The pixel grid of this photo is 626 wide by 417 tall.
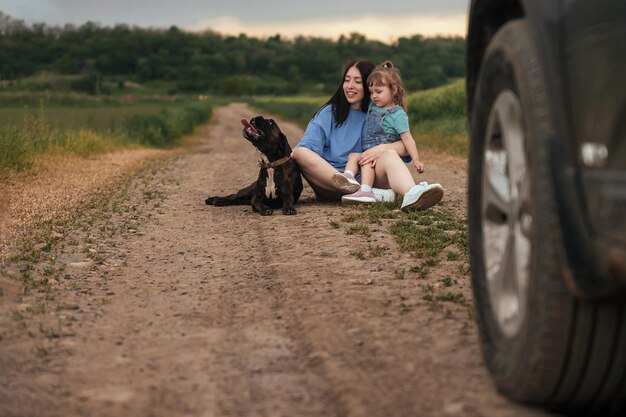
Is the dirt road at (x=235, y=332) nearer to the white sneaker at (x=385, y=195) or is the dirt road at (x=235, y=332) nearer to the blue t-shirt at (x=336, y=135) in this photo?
the white sneaker at (x=385, y=195)

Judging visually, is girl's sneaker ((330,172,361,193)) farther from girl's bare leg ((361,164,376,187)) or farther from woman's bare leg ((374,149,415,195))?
woman's bare leg ((374,149,415,195))

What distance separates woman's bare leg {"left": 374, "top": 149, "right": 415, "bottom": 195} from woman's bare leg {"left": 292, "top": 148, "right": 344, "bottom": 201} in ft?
1.32

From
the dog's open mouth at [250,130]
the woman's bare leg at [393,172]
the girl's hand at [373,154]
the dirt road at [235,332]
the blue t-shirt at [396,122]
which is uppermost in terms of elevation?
the blue t-shirt at [396,122]

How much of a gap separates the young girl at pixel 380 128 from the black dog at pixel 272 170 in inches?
16.5

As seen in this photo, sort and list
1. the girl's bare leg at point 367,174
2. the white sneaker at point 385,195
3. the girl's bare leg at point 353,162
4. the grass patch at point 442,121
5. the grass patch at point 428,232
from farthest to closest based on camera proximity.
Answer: the grass patch at point 442,121, the girl's bare leg at point 353,162, the girl's bare leg at point 367,174, the white sneaker at point 385,195, the grass patch at point 428,232

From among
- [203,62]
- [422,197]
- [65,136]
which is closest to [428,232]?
[422,197]

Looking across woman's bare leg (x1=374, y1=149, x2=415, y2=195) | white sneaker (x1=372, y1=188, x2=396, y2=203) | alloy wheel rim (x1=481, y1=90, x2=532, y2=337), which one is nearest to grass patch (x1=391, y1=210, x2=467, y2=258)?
woman's bare leg (x1=374, y1=149, x2=415, y2=195)

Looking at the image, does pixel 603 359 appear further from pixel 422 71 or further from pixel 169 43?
pixel 169 43

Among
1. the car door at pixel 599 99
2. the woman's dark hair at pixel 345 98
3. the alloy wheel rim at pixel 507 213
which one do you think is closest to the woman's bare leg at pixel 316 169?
the woman's dark hair at pixel 345 98

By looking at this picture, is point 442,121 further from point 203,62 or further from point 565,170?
point 203,62

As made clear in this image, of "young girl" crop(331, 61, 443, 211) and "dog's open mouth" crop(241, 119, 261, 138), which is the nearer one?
"dog's open mouth" crop(241, 119, 261, 138)

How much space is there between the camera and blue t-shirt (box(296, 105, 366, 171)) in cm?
842

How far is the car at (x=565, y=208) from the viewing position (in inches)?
85.2

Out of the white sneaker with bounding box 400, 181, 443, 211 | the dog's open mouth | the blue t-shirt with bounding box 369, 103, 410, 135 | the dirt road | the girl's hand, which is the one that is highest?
the blue t-shirt with bounding box 369, 103, 410, 135
